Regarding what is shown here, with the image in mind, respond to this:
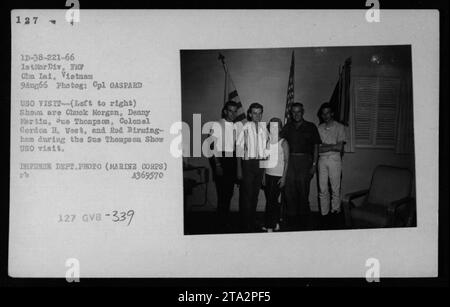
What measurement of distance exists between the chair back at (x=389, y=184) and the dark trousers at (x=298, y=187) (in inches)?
8.0

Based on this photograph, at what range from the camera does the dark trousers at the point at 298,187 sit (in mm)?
1386

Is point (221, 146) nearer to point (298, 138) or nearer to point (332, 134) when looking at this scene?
point (298, 138)

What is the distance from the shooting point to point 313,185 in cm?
139

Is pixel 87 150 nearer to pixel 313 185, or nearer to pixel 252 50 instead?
pixel 252 50

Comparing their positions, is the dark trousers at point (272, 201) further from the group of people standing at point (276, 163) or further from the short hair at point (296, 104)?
the short hair at point (296, 104)

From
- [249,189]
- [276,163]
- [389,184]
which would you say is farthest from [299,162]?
[389,184]

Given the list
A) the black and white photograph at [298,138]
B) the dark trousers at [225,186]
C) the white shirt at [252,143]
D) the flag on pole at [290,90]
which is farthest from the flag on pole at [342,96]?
the dark trousers at [225,186]

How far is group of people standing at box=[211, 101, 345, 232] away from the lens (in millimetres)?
1377

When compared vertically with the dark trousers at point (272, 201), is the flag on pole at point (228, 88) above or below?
above

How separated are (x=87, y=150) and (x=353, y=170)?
83 cm

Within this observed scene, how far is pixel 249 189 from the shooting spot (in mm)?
1393

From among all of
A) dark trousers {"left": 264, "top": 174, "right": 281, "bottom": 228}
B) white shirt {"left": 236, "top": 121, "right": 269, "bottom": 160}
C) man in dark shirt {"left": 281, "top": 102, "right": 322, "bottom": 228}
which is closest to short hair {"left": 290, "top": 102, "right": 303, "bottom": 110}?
man in dark shirt {"left": 281, "top": 102, "right": 322, "bottom": 228}
